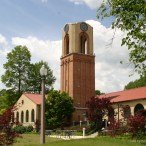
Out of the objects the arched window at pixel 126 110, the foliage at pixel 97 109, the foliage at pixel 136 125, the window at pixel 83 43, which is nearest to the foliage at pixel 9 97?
the window at pixel 83 43

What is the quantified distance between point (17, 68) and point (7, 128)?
54.7 meters

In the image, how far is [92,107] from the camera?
4459 cm

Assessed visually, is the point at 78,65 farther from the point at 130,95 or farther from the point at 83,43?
the point at 130,95

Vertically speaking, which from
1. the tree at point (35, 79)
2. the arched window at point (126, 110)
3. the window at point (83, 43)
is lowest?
the arched window at point (126, 110)

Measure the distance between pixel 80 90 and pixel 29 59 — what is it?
13.6 meters

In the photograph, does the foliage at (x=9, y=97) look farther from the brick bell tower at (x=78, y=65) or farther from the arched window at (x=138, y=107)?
the arched window at (x=138, y=107)

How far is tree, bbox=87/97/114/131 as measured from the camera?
146ft

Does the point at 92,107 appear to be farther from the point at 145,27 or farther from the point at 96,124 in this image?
the point at 145,27

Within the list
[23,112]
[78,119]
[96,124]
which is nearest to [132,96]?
[96,124]

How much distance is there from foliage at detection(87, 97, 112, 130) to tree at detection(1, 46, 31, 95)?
2812 cm

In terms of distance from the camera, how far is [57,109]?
54250mm

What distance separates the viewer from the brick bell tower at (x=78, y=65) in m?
63.3

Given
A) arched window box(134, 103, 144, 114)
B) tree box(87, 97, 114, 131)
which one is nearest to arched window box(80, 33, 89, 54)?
arched window box(134, 103, 144, 114)

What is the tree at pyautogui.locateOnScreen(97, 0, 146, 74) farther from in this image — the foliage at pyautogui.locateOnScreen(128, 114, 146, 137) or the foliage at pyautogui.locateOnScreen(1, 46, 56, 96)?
the foliage at pyautogui.locateOnScreen(1, 46, 56, 96)
